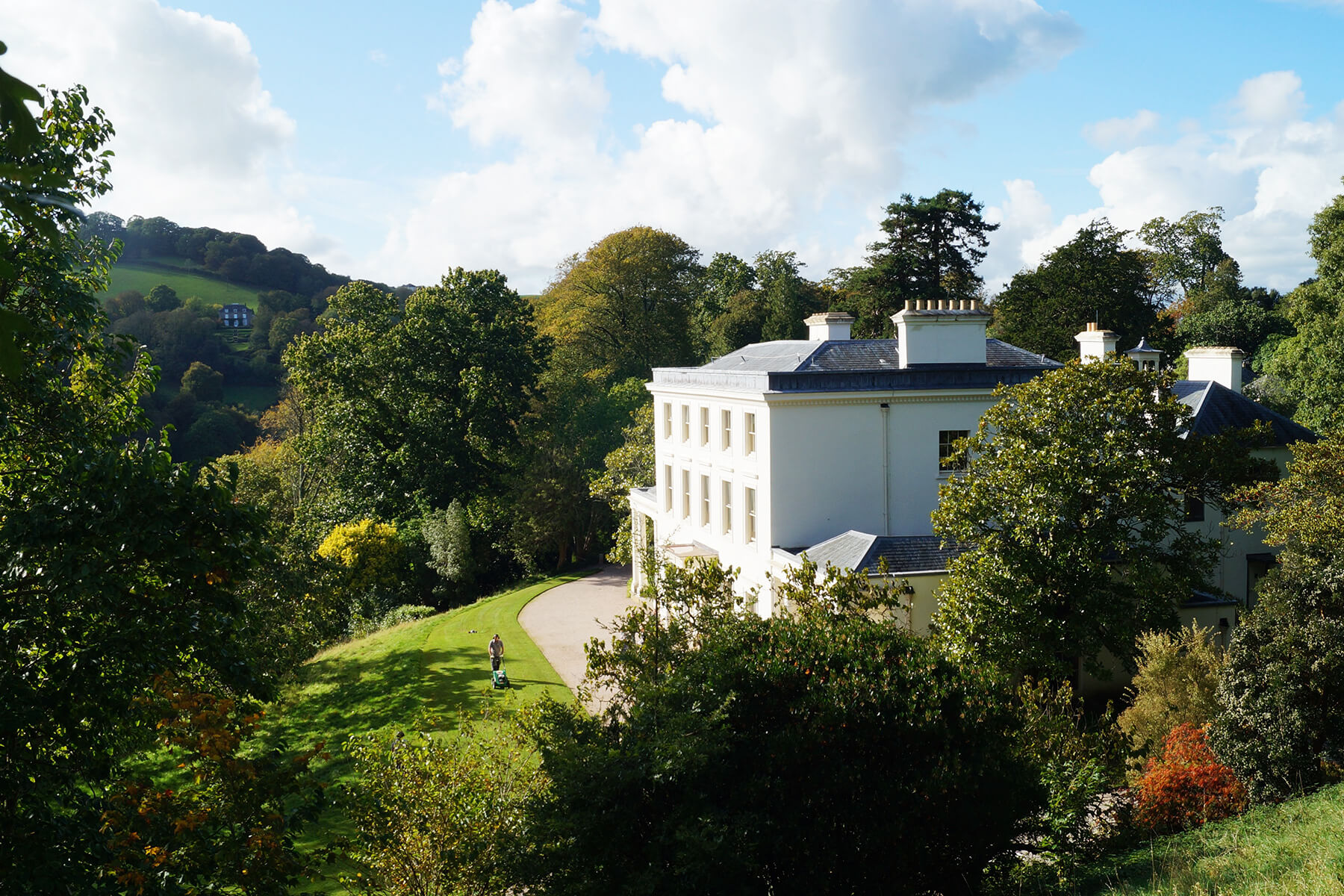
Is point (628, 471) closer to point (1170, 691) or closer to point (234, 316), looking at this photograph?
point (1170, 691)

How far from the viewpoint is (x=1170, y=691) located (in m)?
18.7

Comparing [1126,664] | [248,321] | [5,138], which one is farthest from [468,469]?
[248,321]

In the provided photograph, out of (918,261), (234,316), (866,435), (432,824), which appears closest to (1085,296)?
(918,261)

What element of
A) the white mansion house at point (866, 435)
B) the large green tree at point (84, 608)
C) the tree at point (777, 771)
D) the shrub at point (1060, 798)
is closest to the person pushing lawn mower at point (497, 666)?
the white mansion house at point (866, 435)

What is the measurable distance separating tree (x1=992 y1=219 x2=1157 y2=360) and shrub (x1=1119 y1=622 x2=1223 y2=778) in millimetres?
31619

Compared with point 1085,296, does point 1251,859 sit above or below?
below

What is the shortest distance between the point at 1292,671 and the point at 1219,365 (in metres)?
19.8

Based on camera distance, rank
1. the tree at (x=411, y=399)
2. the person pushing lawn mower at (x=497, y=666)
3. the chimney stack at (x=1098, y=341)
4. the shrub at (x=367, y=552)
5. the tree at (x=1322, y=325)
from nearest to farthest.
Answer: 1. the person pushing lawn mower at (x=497, y=666)
2. the chimney stack at (x=1098, y=341)
3. the tree at (x=1322, y=325)
4. the shrub at (x=367, y=552)
5. the tree at (x=411, y=399)

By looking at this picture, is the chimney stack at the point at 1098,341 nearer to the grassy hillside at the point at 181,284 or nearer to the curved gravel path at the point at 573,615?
the curved gravel path at the point at 573,615

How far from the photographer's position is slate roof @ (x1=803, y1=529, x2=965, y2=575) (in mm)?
23141

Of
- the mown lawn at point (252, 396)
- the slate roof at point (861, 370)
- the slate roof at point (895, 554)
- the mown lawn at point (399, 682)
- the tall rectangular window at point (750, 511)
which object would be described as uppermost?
the mown lawn at point (252, 396)

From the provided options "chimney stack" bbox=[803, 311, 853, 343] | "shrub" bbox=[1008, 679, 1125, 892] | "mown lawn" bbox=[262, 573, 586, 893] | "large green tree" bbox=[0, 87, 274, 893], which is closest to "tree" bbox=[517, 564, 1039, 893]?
"shrub" bbox=[1008, 679, 1125, 892]

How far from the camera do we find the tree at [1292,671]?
619 inches

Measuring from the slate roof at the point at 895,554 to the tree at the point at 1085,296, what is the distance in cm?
2813
